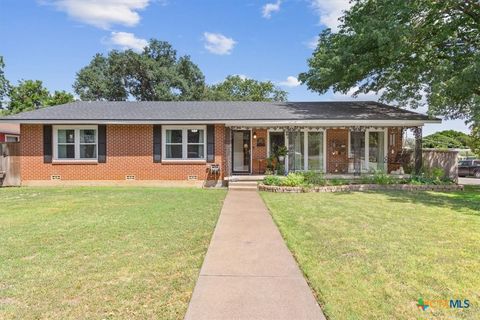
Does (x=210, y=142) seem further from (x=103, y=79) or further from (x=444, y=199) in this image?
(x=103, y=79)

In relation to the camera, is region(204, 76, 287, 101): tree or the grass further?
region(204, 76, 287, 101): tree

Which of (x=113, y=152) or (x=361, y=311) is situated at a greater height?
(x=113, y=152)

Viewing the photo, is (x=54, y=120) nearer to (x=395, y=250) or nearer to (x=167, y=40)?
(x=395, y=250)

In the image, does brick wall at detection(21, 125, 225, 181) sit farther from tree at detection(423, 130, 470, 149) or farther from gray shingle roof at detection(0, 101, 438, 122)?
tree at detection(423, 130, 470, 149)

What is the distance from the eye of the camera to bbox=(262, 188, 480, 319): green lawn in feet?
11.5

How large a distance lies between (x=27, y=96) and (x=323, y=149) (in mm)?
37148

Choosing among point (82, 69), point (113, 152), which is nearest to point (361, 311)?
point (113, 152)

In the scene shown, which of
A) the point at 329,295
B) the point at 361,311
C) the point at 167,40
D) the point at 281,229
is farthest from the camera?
the point at 167,40

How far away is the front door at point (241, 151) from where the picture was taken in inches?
644

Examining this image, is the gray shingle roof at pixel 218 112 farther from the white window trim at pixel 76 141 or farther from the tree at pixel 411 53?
the tree at pixel 411 53

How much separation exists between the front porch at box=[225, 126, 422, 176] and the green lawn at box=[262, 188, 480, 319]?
599cm

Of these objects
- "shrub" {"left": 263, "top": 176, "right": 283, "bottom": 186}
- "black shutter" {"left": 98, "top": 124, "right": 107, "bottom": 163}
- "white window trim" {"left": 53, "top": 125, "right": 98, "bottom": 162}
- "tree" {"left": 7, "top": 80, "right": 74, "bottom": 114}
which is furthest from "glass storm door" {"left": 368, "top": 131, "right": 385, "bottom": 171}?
"tree" {"left": 7, "top": 80, "right": 74, "bottom": 114}

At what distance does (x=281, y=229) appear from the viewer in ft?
21.7

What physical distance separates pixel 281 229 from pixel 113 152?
10194 mm
